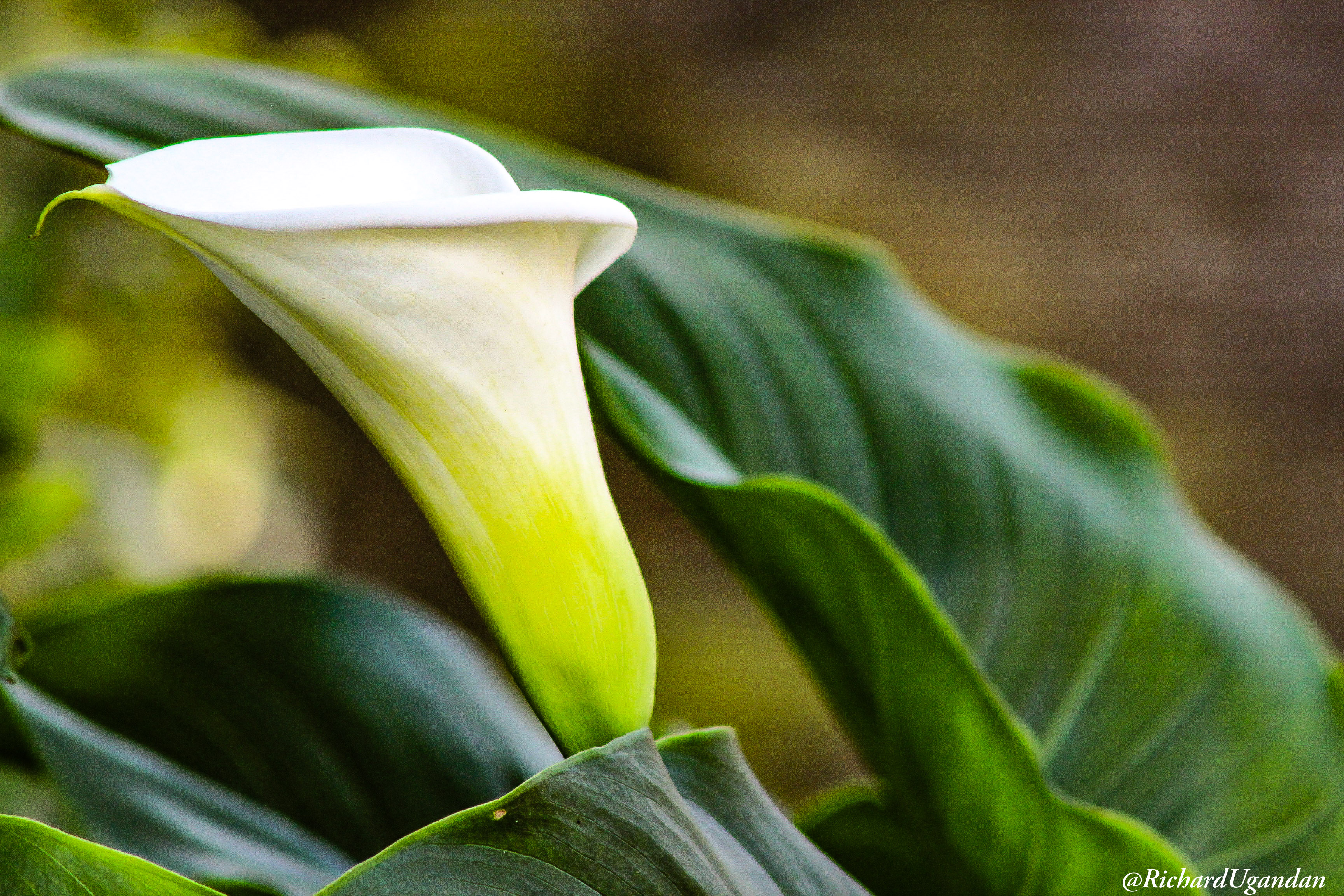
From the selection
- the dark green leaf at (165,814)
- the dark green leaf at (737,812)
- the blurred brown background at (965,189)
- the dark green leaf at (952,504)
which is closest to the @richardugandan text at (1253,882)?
the dark green leaf at (952,504)

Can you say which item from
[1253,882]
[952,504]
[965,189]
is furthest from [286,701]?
[965,189]

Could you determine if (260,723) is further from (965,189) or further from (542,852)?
(965,189)

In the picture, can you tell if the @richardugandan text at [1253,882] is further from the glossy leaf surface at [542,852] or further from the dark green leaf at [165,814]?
the dark green leaf at [165,814]

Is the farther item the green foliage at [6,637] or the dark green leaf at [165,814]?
the dark green leaf at [165,814]

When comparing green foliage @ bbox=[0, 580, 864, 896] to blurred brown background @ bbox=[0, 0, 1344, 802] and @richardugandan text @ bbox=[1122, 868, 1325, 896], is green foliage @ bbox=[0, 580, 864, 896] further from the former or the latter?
blurred brown background @ bbox=[0, 0, 1344, 802]

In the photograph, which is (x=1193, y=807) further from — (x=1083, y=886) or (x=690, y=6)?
(x=690, y=6)

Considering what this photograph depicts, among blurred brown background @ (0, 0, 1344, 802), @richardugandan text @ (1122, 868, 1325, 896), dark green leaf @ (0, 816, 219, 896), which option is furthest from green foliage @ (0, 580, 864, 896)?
blurred brown background @ (0, 0, 1344, 802)
